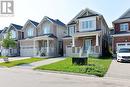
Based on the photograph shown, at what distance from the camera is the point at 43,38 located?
3456 cm

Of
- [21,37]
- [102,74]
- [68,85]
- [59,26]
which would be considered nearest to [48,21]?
[59,26]

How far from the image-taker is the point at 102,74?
576 inches

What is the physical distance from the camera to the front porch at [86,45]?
29.3 m

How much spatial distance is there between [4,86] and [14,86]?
55 cm

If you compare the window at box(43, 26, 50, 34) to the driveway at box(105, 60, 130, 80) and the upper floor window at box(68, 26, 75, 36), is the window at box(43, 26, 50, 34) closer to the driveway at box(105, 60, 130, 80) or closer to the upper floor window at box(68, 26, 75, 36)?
the upper floor window at box(68, 26, 75, 36)

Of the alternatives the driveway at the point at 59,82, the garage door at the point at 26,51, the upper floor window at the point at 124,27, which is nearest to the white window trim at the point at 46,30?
the garage door at the point at 26,51

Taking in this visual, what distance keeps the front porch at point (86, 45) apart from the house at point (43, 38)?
14.3 ft

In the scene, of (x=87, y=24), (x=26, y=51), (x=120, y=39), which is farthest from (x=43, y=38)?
(x=120, y=39)

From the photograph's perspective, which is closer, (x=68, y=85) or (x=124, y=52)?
(x=68, y=85)

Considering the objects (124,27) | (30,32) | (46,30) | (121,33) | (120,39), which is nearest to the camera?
(120,39)

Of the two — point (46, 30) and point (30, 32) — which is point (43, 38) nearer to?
point (46, 30)

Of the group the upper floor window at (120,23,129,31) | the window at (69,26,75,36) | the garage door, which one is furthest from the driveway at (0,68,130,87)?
the garage door

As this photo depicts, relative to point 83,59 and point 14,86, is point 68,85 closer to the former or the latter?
point 14,86

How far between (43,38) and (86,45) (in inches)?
329
